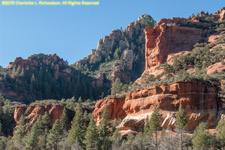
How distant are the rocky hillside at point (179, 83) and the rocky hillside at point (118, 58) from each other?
34304mm

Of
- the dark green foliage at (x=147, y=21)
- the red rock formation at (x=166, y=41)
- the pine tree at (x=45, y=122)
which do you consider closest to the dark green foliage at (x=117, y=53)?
the dark green foliage at (x=147, y=21)

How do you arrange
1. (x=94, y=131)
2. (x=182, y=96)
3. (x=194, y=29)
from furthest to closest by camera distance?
(x=194, y=29) < (x=182, y=96) < (x=94, y=131)

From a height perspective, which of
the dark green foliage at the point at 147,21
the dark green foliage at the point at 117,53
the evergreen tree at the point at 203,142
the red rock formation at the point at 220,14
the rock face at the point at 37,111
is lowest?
the evergreen tree at the point at 203,142

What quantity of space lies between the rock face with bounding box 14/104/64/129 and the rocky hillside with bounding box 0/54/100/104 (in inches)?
966

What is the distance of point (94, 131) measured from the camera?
45812mm

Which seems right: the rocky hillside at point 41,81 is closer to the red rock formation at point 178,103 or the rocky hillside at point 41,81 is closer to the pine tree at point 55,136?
the pine tree at point 55,136

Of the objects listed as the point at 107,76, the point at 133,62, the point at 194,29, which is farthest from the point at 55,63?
the point at 194,29

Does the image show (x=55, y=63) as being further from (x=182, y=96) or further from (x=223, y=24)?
(x=182, y=96)

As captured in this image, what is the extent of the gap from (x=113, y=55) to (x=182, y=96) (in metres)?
93.4

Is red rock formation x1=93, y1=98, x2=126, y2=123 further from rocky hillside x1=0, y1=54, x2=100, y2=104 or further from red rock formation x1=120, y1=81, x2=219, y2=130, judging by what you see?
rocky hillside x1=0, y1=54, x2=100, y2=104

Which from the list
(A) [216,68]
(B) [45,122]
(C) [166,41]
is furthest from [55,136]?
(C) [166,41]

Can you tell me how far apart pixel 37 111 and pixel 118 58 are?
73550 mm

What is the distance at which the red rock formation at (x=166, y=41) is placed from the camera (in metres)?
89.1

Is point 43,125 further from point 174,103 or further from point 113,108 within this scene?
point 174,103
